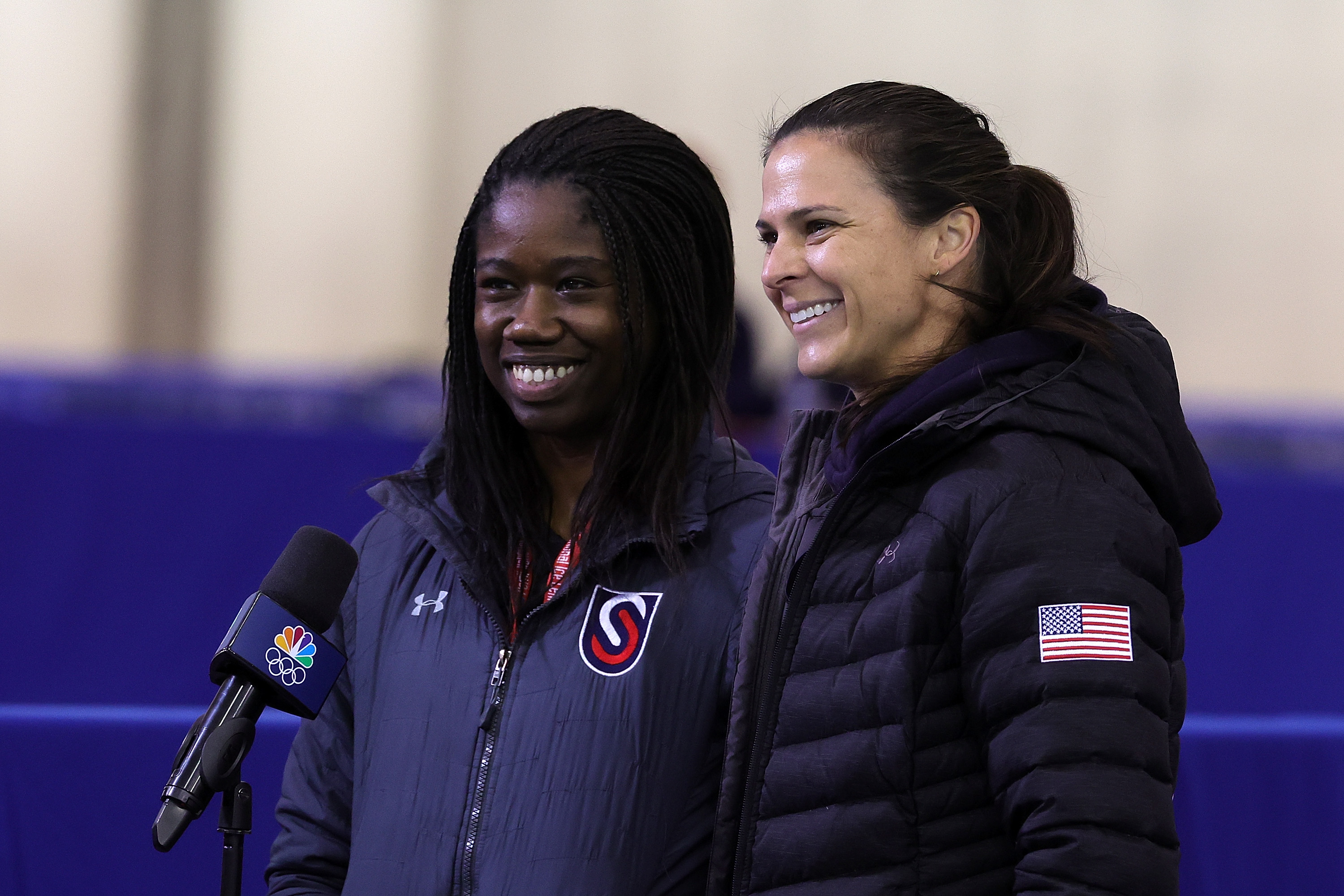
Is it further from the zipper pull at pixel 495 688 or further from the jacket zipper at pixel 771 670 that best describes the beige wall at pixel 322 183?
the jacket zipper at pixel 771 670

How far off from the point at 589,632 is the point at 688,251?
0.44 m

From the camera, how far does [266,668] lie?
44.5 inches

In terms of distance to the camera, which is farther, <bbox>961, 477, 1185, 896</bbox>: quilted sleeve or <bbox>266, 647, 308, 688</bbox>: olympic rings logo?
<bbox>266, 647, 308, 688</bbox>: olympic rings logo

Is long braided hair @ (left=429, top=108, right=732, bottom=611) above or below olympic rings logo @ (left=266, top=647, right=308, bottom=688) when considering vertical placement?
above

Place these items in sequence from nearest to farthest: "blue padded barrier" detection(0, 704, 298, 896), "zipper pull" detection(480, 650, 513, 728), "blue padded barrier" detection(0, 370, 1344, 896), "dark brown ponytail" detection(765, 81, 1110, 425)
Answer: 1. "dark brown ponytail" detection(765, 81, 1110, 425)
2. "zipper pull" detection(480, 650, 513, 728)
3. "blue padded barrier" detection(0, 704, 298, 896)
4. "blue padded barrier" detection(0, 370, 1344, 896)

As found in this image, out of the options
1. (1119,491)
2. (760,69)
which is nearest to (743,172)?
(760,69)

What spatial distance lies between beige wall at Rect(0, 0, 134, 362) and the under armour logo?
16.4ft

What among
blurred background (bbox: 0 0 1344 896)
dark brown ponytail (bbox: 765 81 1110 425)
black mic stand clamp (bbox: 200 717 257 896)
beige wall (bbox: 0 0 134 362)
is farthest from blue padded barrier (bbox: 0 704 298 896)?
beige wall (bbox: 0 0 134 362)

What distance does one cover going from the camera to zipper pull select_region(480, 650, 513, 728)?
4.52 feet

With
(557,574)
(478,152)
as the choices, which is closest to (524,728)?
(557,574)

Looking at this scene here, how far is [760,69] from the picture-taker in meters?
6.46

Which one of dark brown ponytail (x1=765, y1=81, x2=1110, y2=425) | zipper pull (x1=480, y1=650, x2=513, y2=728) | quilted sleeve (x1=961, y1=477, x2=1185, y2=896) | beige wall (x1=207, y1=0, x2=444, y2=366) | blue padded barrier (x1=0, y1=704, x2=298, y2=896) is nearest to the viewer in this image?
quilted sleeve (x1=961, y1=477, x2=1185, y2=896)

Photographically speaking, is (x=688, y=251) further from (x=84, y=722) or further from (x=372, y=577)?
(x=84, y=722)

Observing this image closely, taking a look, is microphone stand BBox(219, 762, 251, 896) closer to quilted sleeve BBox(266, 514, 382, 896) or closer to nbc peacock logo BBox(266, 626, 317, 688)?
nbc peacock logo BBox(266, 626, 317, 688)
